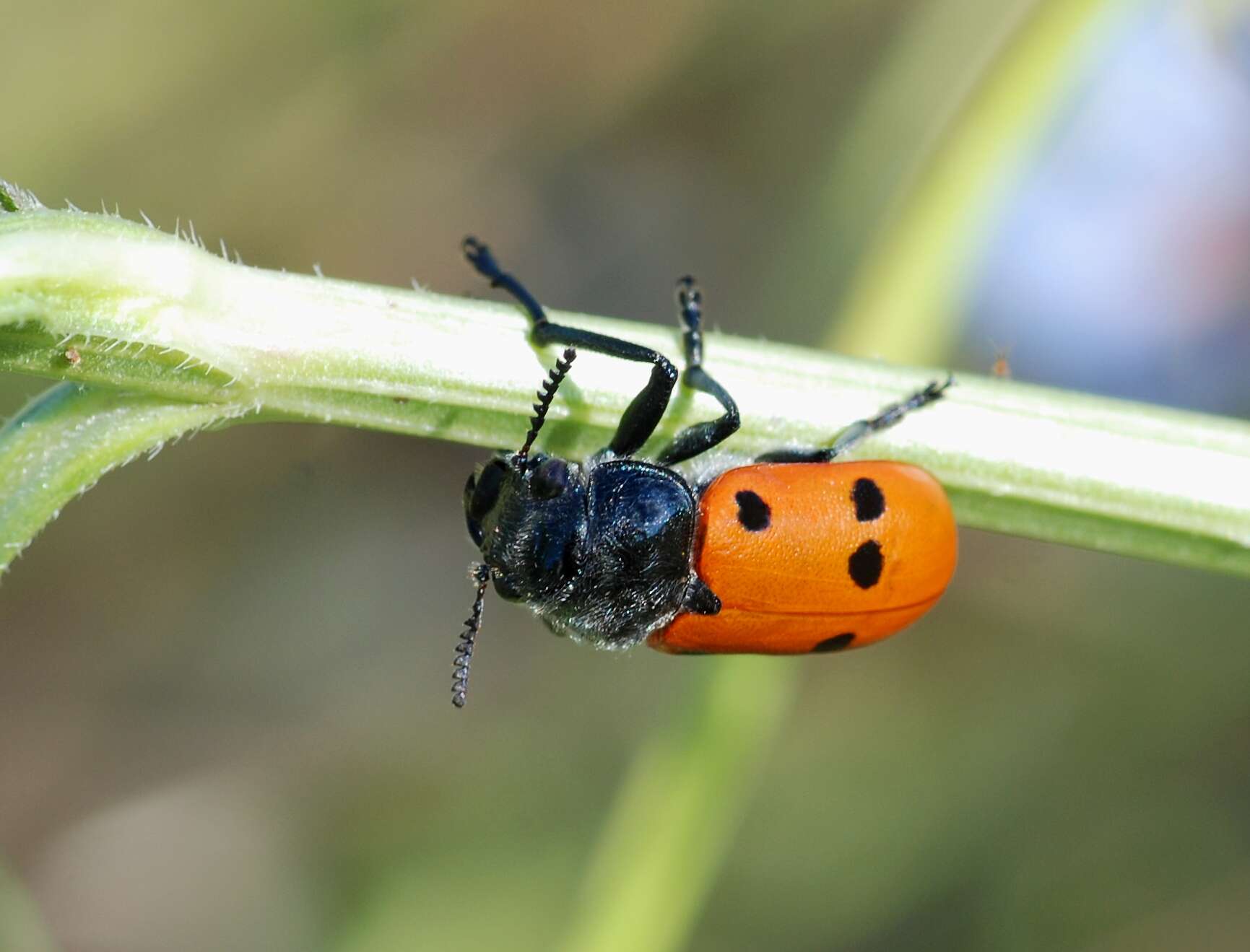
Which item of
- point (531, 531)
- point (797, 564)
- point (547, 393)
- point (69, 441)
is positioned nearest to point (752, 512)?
point (797, 564)

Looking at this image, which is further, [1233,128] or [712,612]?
[1233,128]

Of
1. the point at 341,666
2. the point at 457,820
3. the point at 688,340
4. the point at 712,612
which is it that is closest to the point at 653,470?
the point at 712,612

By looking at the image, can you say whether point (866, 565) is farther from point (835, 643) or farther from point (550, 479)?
point (550, 479)

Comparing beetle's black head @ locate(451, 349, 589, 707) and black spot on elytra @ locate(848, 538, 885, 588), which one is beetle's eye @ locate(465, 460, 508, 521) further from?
black spot on elytra @ locate(848, 538, 885, 588)

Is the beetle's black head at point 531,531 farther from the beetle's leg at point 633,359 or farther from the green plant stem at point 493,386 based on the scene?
the green plant stem at point 493,386

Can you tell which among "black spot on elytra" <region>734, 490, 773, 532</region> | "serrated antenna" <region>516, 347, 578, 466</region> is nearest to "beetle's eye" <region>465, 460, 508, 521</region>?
"black spot on elytra" <region>734, 490, 773, 532</region>

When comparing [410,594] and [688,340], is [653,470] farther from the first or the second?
[410,594]

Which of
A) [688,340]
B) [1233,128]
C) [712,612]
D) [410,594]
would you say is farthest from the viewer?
[410,594]
